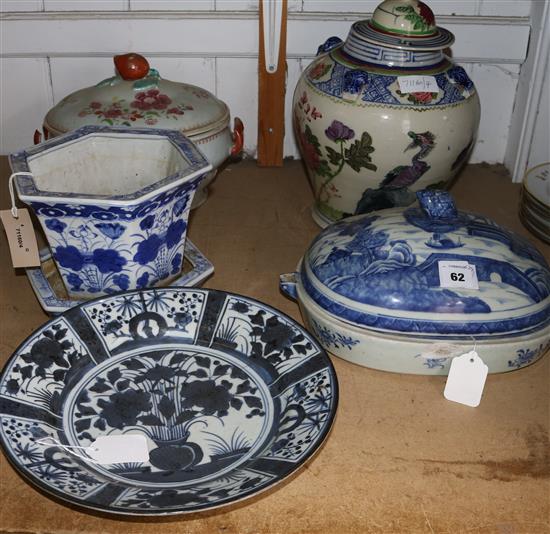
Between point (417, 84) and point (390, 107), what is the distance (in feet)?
0.17

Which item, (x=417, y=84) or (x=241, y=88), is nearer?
(x=417, y=84)

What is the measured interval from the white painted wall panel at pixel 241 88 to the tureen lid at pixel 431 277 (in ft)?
1.83

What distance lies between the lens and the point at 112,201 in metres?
0.85

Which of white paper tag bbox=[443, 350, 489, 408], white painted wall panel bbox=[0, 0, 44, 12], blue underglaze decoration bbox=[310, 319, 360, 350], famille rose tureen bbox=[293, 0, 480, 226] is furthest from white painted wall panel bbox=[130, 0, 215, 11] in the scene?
white paper tag bbox=[443, 350, 489, 408]

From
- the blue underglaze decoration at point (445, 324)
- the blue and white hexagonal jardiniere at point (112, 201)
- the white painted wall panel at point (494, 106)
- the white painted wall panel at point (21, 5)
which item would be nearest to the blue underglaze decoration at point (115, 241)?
the blue and white hexagonal jardiniere at point (112, 201)

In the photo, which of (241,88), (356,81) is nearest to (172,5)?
(241,88)

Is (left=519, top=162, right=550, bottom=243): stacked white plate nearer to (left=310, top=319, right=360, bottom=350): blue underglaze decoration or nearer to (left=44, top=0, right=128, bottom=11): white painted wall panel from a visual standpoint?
(left=310, top=319, right=360, bottom=350): blue underglaze decoration

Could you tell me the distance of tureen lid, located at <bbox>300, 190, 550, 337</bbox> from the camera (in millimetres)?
861

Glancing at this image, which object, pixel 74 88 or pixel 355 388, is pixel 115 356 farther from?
pixel 74 88

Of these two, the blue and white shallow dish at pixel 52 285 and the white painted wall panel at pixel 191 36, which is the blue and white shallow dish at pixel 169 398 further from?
the white painted wall panel at pixel 191 36

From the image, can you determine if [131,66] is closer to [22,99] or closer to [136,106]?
[136,106]

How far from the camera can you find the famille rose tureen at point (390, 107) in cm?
105

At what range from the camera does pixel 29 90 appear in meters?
1.38

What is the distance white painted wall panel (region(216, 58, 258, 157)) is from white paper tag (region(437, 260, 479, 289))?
2.13 ft
